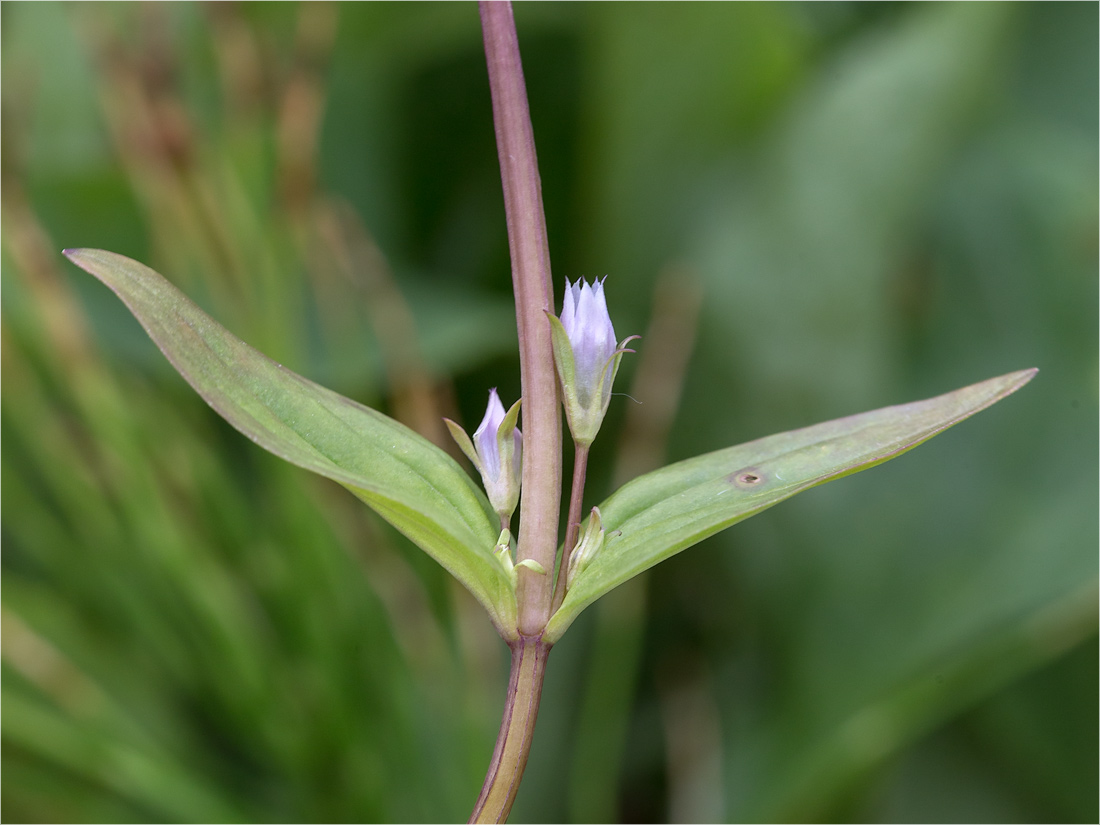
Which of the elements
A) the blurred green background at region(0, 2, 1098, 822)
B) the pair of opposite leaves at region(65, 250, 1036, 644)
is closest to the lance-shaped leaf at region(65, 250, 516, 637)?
the pair of opposite leaves at region(65, 250, 1036, 644)

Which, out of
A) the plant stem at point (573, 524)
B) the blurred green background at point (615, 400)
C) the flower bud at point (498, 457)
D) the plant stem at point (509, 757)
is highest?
the blurred green background at point (615, 400)

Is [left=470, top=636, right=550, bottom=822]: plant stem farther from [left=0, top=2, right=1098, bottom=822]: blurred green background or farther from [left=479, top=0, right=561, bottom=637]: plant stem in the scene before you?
[left=0, top=2, right=1098, bottom=822]: blurred green background

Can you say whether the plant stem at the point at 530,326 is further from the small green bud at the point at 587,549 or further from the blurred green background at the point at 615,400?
the blurred green background at the point at 615,400

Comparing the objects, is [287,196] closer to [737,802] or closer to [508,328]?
[508,328]

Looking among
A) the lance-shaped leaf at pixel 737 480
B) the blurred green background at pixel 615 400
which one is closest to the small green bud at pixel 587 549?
the lance-shaped leaf at pixel 737 480

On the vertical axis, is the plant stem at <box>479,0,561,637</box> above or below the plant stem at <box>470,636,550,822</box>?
above

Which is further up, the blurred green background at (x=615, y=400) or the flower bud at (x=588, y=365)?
the blurred green background at (x=615, y=400)

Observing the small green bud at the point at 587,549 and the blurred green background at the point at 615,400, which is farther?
the blurred green background at the point at 615,400

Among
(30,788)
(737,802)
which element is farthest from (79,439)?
(737,802)
